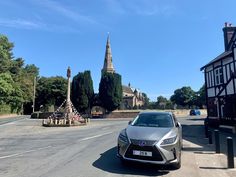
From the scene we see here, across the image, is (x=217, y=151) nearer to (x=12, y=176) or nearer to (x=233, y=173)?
(x=233, y=173)

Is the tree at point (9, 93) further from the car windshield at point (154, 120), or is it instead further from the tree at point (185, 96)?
the tree at point (185, 96)

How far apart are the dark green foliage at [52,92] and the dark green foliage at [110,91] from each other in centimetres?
1503

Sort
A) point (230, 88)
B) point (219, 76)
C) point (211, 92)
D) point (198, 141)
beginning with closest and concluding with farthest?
1. point (198, 141)
2. point (230, 88)
3. point (219, 76)
4. point (211, 92)

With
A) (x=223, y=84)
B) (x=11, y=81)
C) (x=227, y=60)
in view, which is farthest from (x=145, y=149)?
(x=11, y=81)

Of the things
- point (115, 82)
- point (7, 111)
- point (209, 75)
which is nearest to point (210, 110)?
point (209, 75)

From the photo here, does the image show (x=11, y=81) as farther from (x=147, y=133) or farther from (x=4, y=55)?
(x=147, y=133)

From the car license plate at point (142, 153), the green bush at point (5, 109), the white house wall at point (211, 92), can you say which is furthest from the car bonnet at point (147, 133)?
the green bush at point (5, 109)

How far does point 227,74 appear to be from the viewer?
2402 centimetres

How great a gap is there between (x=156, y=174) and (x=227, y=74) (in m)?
19.8

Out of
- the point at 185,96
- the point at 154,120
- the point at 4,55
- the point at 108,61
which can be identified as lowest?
the point at 154,120

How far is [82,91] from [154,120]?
54.9 metres

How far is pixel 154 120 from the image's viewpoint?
8.51 m

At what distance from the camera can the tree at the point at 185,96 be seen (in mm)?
98750

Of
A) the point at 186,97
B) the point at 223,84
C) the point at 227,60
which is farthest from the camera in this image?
the point at 186,97
